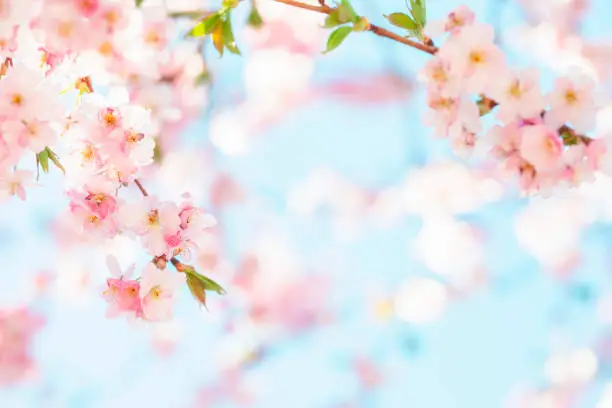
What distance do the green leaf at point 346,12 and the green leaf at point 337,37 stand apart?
0.20ft

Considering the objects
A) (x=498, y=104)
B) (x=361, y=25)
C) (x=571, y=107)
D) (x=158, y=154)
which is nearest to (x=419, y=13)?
(x=361, y=25)

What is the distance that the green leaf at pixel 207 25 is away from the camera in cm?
215

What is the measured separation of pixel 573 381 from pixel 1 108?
7.14 metres

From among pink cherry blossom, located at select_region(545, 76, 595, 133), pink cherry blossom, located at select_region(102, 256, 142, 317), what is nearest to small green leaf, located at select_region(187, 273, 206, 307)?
pink cherry blossom, located at select_region(102, 256, 142, 317)

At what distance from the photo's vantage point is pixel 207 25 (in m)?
2.15

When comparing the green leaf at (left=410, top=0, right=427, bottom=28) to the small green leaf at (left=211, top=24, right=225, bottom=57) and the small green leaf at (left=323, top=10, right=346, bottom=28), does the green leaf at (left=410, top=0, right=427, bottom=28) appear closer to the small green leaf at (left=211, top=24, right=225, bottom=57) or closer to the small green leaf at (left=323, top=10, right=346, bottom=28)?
the small green leaf at (left=323, top=10, right=346, bottom=28)

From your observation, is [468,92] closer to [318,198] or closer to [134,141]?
[134,141]

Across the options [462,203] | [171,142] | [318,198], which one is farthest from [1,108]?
[318,198]

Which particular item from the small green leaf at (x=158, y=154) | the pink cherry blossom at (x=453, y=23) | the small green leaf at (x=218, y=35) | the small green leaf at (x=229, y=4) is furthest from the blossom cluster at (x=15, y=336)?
the pink cherry blossom at (x=453, y=23)

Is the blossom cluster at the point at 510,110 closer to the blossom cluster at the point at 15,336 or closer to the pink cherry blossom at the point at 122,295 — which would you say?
the pink cherry blossom at the point at 122,295

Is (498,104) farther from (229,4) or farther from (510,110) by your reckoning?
(229,4)

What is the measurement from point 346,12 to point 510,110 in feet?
1.56

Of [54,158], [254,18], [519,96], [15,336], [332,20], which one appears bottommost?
[519,96]

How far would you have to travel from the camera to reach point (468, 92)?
1845mm
